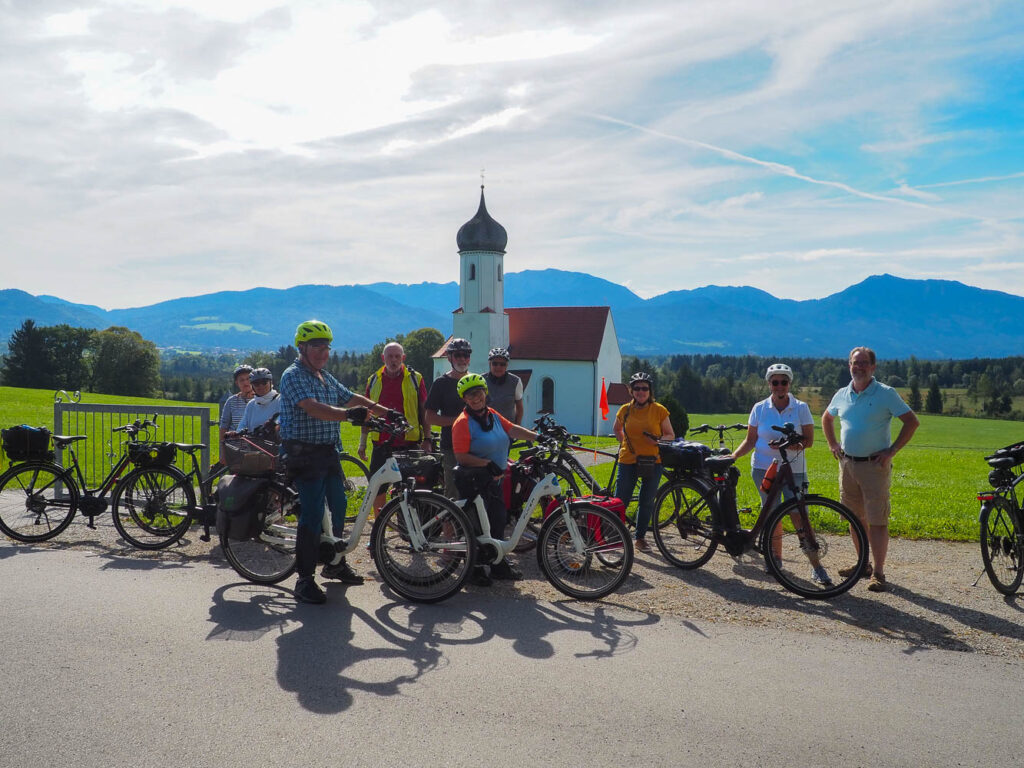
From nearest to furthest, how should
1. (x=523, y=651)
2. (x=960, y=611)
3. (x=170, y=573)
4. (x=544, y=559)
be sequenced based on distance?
(x=523, y=651)
(x=960, y=611)
(x=544, y=559)
(x=170, y=573)

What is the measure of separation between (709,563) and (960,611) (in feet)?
7.15

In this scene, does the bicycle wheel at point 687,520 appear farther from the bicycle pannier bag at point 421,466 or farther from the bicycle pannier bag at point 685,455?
the bicycle pannier bag at point 421,466

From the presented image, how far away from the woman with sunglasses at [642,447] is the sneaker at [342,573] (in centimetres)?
301

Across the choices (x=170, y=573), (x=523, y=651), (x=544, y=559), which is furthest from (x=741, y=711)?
(x=170, y=573)

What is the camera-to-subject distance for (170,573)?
6.82 metres

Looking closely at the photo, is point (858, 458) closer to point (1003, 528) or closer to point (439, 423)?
point (1003, 528)

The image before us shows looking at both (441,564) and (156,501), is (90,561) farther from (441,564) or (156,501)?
(441,564)

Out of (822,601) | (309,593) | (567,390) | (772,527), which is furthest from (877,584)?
(567,390)

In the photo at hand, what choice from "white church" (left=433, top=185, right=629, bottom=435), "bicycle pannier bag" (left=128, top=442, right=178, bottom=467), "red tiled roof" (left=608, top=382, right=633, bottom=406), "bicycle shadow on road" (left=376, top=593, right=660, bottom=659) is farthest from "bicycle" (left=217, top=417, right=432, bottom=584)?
"white church" (left=433, top=185, right=629, bottom=435)

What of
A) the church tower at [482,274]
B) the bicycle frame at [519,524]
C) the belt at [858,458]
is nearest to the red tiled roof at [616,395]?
the church tower at [482,274]

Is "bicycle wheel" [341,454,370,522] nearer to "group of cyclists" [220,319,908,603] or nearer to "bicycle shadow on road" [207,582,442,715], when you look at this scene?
"group of cyclists" [220,319,908,603]

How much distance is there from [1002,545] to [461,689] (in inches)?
193

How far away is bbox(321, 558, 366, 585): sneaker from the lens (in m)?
6.50

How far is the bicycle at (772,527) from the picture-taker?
6301mm
